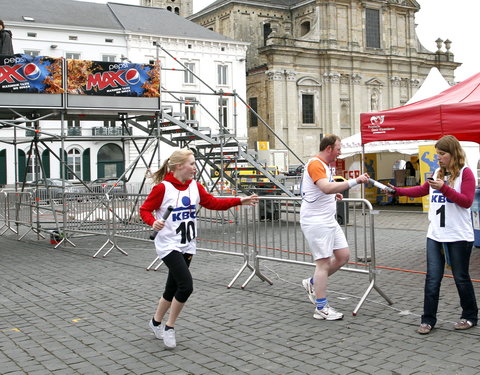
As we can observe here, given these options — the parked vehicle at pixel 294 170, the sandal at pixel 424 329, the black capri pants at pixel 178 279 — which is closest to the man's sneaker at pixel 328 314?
the sandal at pixel 424 329

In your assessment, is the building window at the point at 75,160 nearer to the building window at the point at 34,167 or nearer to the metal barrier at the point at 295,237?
the building window at the point at 34,167

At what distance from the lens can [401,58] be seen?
68312mm

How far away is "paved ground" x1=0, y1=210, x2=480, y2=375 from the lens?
17.3 ft

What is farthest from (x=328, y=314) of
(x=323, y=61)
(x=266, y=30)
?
(x=266, y=30)

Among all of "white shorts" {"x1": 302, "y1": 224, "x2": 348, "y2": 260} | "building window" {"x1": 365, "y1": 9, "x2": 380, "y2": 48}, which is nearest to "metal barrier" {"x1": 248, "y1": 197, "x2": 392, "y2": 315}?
"white shorts" {"x1": 302, "y1": 224, "x2": 348, "y2": 260}

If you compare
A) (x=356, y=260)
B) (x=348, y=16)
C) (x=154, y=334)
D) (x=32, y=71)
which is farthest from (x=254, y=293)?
(x=348, y=16)

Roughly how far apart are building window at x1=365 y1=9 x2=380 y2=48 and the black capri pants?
65.4 metres

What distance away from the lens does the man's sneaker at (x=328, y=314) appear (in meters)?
6.65

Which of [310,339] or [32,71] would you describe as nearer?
[310,339]

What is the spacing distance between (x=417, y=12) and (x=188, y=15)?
3082cm

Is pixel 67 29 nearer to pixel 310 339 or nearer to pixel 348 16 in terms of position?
pixel 348 16

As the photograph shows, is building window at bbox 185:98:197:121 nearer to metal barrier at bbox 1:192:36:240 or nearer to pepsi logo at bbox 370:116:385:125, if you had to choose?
metal barrier at bbox 1:192:36:240

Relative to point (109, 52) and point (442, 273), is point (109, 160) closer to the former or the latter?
point (109, 52)

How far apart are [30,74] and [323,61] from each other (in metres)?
53.5
